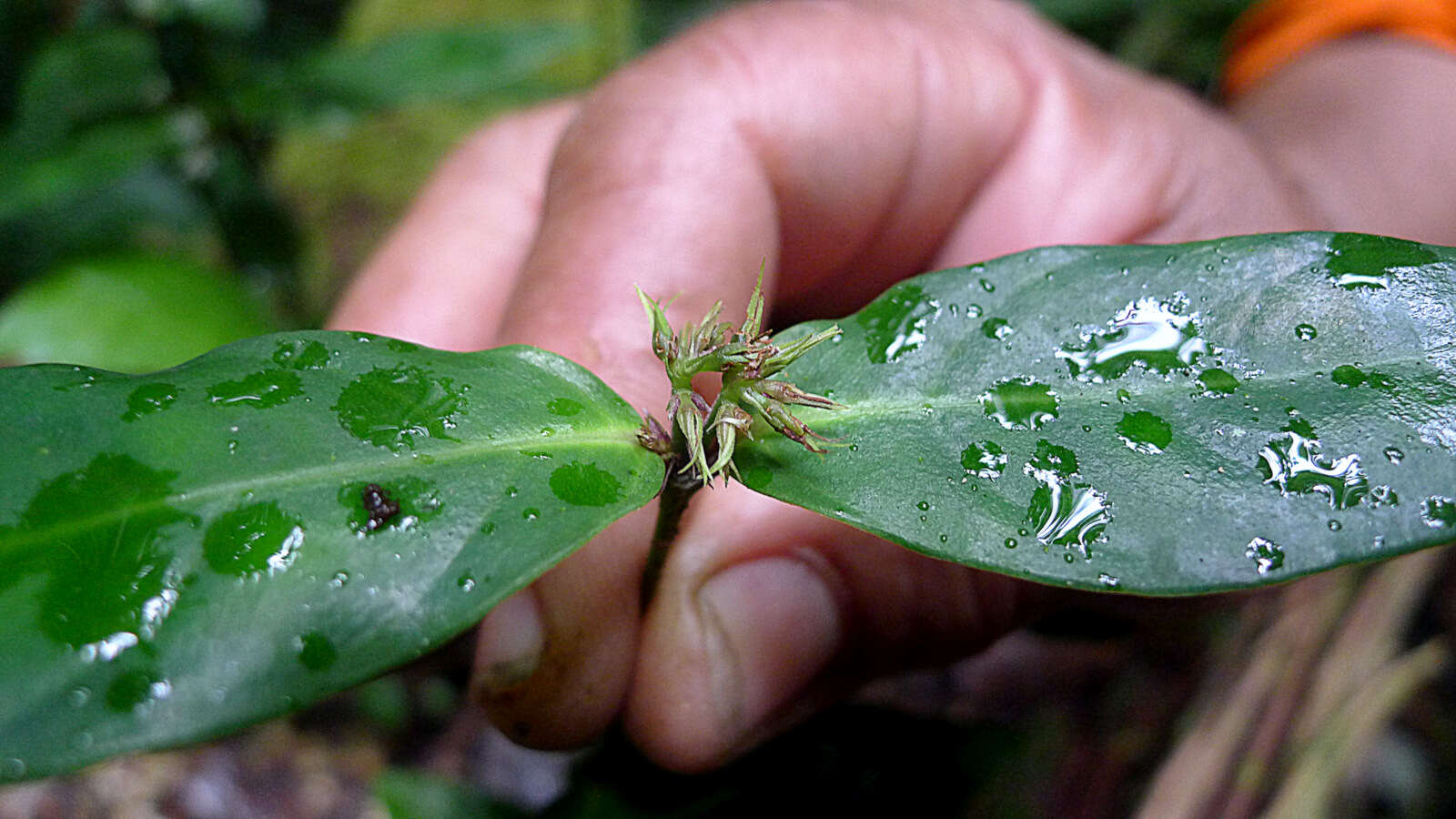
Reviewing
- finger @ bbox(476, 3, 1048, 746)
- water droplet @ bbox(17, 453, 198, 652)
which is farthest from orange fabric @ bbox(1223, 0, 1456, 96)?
water droplet @ bbox(17, 453, 198, 652)

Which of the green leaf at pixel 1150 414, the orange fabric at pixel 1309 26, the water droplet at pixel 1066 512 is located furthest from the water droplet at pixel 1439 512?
the orange fabric at pixel 1309 26

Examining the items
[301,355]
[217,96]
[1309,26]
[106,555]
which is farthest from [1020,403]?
[1309,26]

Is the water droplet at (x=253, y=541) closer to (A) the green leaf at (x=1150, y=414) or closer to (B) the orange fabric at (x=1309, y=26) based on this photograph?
(A) the green leaf at (x=1150, y=414)

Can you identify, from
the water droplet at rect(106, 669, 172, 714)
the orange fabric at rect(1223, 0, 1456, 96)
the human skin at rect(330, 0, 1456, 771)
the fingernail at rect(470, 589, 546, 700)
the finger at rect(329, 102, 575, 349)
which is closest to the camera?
the water droplet at rect(106, 669, 172, 714)

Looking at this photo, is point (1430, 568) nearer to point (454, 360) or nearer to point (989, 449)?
point (989, 449)

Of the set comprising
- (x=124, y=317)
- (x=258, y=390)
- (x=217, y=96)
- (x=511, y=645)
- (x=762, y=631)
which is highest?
(x=258, y=390)

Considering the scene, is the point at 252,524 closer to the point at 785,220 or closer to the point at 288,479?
the point at 288,479

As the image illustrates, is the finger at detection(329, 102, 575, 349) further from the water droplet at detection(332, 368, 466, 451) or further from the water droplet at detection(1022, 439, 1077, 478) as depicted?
the water droplet at detection(1022, 439, 1077, 478)
